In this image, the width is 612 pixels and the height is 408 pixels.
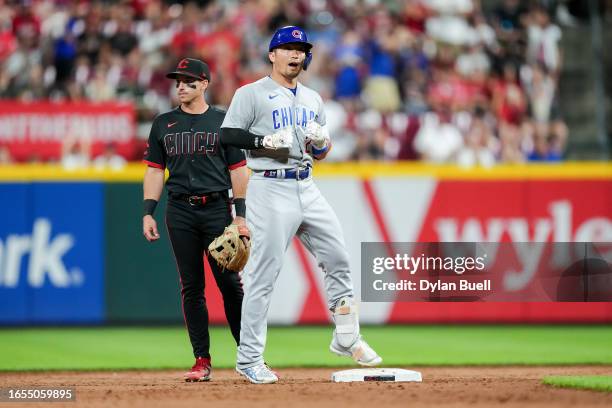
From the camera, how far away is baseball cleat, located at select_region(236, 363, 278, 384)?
755 cm

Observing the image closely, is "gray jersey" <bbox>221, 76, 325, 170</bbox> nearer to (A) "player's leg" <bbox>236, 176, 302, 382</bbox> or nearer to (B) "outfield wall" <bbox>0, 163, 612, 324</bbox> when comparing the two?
(A) "player's leg" <bbox>236, 176, 302, 382</bbox>

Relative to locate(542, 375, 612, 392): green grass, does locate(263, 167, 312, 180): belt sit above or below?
above

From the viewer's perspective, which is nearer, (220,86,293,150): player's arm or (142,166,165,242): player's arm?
(220,86,293,150): player's arm

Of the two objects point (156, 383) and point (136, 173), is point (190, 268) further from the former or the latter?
point (136, 173)

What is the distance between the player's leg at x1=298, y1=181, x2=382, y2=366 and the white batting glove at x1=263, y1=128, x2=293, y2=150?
1.42 feet

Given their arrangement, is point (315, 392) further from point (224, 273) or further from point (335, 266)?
point (224, 273)

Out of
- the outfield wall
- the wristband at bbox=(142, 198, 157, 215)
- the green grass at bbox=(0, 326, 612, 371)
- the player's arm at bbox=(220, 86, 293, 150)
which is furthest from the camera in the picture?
the outfield wall

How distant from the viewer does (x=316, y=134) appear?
24.2 feet

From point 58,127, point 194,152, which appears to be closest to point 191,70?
point 194,152

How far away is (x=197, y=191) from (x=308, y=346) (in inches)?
147

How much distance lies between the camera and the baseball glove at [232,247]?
7.65 m

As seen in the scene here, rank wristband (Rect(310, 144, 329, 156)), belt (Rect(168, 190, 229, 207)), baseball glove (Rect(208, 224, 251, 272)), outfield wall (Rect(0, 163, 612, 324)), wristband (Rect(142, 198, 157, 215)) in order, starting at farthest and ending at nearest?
outfield wall (Rect(0, 163, 612, 324)) → wristband (Rect(142, 198, 157, 215)) → belt (Rect(168, 190, 229, 207)) → baseball glove (Rect(208, 224, 251, 272)) → wristband (Rect(310, 144, 329, 156))

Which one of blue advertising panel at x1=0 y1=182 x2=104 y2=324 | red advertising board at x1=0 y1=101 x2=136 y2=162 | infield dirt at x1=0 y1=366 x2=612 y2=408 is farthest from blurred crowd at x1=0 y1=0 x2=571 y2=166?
infield dirt at x1=0 y1=366 x2=612 y2=408

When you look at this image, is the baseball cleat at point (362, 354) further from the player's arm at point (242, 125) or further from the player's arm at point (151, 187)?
the player's arm at point (151, 187)
